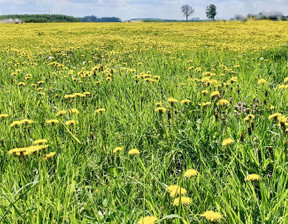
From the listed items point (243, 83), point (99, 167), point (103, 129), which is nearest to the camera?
point (99, 167)

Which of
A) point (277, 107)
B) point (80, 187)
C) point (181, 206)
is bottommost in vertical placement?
point (80, 187)

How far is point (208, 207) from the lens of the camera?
1.46 m

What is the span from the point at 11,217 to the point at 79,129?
130cm

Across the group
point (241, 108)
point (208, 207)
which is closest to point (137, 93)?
point (241, 108)

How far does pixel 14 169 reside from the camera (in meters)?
1.79

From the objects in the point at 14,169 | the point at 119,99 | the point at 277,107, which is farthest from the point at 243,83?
the point at 14,169

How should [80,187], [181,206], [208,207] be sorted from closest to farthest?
Result: 1. [181,206]
2. [208,207]
3. [80,187]

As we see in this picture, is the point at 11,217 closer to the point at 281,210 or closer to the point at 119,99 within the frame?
the point at 281,210

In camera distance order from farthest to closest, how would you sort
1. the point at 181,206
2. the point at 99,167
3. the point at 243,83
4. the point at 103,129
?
the point at 243,83 → the point at 103,129 → the point at 99,167 → the point at 181,206

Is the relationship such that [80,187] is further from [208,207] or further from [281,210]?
[281,210]

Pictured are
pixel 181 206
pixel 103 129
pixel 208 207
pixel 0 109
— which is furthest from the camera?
pixel 0 109

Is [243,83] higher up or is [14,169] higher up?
[243,83]

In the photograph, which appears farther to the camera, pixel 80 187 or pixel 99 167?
pixel 99 167

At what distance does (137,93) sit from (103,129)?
1.15 metres
